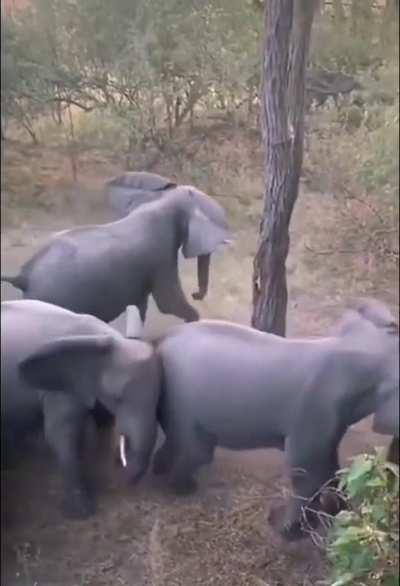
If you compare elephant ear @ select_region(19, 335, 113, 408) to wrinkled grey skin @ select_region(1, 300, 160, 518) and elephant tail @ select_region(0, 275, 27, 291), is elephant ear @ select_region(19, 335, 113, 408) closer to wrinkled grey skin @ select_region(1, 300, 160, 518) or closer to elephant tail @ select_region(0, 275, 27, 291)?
wrinkled grey skin @ select_region(1, 300, 160, 518)

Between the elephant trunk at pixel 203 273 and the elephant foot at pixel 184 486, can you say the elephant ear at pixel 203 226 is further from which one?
the elephant foot at pixel 184 486

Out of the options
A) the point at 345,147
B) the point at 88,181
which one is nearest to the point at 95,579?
the point at 88,181

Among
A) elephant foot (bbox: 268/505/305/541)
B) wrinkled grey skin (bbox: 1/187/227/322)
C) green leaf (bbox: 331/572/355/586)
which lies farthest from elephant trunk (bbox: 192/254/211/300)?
green leaf (bbox: 331/572/355/586)

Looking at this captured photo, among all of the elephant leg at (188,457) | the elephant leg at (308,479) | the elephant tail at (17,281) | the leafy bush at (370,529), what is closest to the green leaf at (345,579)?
the leafy bush at (370,529)

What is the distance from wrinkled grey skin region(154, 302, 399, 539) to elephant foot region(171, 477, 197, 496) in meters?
0.01

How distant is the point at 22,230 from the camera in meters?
1.52

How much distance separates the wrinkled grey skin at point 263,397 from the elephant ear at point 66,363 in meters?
0.07

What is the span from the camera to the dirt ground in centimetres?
122

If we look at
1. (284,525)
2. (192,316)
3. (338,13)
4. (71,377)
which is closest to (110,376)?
(71,377)

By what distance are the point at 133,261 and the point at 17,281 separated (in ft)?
0.44

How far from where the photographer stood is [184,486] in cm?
125

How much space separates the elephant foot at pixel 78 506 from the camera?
1.24 m

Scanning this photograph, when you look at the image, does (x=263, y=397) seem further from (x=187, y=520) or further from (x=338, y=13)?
(x=338, y=13)

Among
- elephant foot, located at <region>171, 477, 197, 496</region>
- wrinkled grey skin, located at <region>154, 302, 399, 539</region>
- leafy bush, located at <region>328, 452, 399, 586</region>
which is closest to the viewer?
leafy bush, located at <region>328, 452, 399, 586</region>
